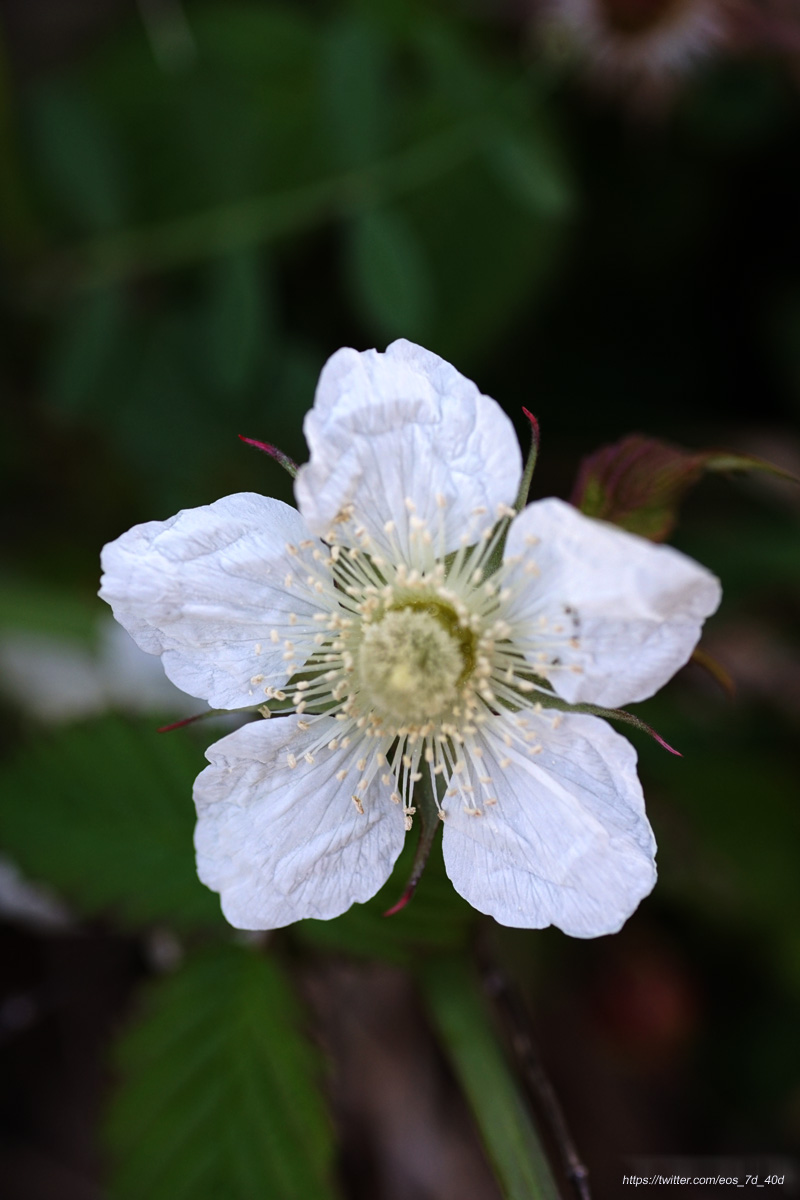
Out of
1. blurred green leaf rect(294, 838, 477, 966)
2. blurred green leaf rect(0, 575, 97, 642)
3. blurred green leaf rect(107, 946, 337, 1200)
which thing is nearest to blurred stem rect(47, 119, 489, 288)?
blurred green leaf rect(0, 575, 97, 642)

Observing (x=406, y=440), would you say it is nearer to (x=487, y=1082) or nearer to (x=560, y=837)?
(x=560, y=837)

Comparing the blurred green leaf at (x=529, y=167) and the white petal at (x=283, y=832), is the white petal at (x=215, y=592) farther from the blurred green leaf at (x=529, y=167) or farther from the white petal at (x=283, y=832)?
the blurred green leaf at (x=529, y=167)

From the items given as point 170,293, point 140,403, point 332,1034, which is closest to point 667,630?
point 332,1034

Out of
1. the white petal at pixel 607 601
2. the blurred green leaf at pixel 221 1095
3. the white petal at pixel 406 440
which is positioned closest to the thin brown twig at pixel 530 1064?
the blurred green leaf at pixel 221 1095

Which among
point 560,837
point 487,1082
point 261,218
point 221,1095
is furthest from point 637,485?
point 261,218

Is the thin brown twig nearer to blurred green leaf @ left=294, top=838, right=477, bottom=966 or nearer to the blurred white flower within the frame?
blurred green leaf @ left=294, top=838, right=477, bottom=966
